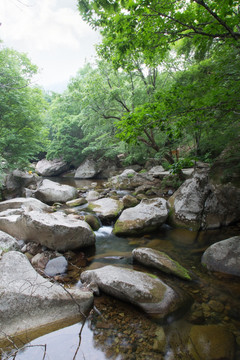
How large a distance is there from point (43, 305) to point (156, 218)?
4.15m

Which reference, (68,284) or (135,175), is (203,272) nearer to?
(68,284)

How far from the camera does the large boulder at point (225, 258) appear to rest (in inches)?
142

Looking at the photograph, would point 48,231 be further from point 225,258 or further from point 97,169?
point 97,169

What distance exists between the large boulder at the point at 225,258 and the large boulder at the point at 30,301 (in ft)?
8.81

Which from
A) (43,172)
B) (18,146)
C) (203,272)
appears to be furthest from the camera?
(43,172)

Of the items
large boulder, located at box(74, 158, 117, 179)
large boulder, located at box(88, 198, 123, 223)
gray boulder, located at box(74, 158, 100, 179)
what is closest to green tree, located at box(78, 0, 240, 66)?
large boulder, located at box(88, 198, 123, 223)

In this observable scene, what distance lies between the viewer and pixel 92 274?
3410 mm

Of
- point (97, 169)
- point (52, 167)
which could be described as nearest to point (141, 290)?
point (97, 169)

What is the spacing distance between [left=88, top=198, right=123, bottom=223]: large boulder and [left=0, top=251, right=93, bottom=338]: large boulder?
3.97 m

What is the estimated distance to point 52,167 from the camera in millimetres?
23812

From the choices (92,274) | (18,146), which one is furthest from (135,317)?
(18,146)

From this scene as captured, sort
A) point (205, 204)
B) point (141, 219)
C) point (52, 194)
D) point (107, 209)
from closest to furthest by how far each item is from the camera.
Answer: point (141, 219) < point (205, 204) < point (107, 209) < point (52, 194)

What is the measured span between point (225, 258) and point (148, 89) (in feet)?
31.8

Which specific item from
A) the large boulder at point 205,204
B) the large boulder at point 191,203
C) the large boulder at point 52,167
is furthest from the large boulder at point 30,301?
the large boulder at point 52,167
